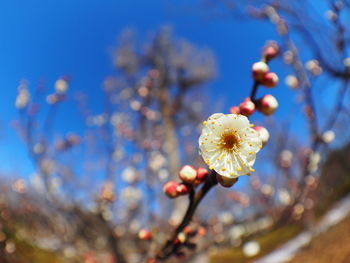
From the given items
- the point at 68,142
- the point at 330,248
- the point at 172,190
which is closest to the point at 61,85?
the point at 68,142

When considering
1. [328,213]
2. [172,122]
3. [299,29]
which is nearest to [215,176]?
[299,29]

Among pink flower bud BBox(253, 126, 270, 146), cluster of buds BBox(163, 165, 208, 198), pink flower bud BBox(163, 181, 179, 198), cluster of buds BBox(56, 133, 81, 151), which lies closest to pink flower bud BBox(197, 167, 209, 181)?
cluster of buds BBox(163, 165, 208, 198)

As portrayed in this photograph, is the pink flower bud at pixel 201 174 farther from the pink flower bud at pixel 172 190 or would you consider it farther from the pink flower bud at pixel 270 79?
the pink flower bud at pixel 270 79

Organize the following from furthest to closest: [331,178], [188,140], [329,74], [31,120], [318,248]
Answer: [331,178]
[188,140]
[318,248]
[31,120]
[329,74]

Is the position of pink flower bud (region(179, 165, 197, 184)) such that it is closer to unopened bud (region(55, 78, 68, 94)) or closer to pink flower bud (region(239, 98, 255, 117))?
pink flower bud (region(239, 98, 255, 117))

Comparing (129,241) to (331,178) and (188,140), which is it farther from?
(331,178)

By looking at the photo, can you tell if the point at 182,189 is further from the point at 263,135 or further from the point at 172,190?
the point at 263,135
